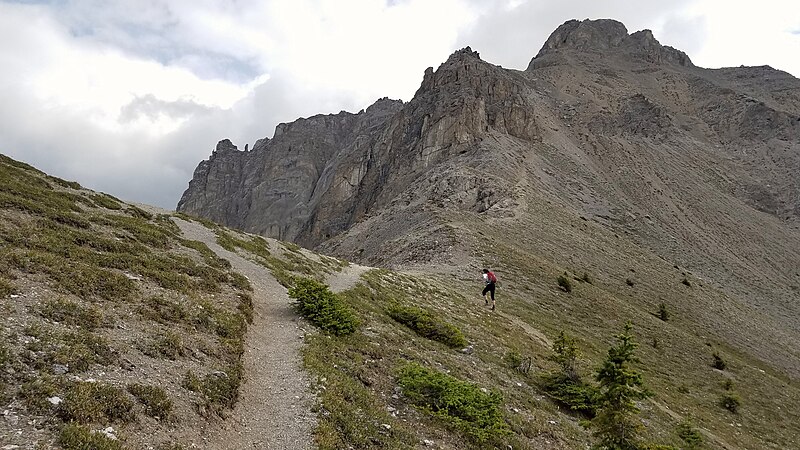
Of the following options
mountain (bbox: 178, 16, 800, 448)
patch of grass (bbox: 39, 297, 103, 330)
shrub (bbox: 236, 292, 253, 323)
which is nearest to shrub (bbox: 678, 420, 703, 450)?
mountain (bbox: 178, 16, 800, 448)

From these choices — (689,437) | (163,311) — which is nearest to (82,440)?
(163,311)

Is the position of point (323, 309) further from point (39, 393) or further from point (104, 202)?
point (104, 202)

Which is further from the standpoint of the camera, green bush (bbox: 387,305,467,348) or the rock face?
the rock face

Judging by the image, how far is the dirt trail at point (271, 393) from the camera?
9.35 meters

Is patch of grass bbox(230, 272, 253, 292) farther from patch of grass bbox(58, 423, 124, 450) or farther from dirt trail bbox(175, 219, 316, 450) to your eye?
patch of grass bbox(58, 423, 124, 450)

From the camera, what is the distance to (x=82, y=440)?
6934mm

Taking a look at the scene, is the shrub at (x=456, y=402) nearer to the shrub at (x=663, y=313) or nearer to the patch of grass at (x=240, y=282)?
the patch of grass at (x=240, y=282)

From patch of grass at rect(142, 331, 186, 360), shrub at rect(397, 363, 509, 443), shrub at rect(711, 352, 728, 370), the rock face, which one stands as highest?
the rock face

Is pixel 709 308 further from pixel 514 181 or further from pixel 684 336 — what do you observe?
pixel 514 181

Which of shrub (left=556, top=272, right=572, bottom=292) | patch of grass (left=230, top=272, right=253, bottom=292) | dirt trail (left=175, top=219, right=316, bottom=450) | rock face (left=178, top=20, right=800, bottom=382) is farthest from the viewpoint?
rock face (left=178, top=20, right=800, bottom=382)

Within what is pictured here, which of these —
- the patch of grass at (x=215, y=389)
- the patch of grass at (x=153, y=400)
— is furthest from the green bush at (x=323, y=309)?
the patch of grass at (x=153, y=400)

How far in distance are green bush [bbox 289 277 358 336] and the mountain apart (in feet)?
57.3

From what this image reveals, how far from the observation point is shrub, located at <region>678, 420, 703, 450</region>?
16.7 meters

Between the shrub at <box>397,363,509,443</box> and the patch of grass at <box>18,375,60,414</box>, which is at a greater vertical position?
the patch of grass at <box>18,375,60,414</box>
